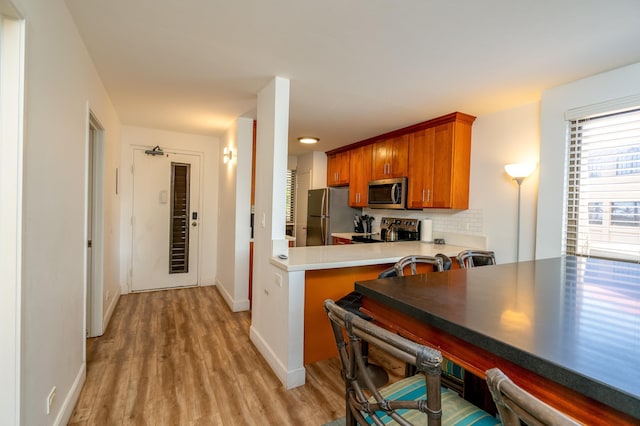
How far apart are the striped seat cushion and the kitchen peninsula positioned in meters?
1.16

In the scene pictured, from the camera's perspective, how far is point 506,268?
1.82 metres

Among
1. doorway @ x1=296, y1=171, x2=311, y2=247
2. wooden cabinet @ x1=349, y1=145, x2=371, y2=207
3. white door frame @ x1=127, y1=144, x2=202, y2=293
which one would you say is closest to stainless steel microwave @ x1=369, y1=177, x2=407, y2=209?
wooden cabinet @ x1=349, y1=145, x2=371, y2=207

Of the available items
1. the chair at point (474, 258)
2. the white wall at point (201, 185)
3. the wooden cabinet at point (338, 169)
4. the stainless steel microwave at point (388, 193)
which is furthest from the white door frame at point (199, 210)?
the chair at point (474, 258)

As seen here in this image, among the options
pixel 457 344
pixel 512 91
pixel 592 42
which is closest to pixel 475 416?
pixel 457 344

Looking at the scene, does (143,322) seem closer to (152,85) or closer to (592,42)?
(152,85)

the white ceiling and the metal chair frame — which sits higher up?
the white ceiling

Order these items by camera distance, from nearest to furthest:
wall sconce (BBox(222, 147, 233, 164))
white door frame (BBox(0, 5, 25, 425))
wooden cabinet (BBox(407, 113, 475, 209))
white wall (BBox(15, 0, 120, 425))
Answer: white door frame (BBox(0, 5, 25, 425)) → white wall (BBox(15, 0, 120, 425)) → wooden cabinet (BBox(407, 113, 475, 209)) → wall sconce (BBox(222, 147, 233, 164))

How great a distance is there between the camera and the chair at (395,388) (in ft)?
2.47

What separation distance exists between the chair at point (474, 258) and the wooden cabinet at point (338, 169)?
2866 mm

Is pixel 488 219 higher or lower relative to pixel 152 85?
lower

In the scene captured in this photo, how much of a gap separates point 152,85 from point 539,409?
10.7 feet

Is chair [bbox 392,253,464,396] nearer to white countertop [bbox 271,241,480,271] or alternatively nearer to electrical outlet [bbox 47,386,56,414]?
white countertop [bbox 271,241,480,271]

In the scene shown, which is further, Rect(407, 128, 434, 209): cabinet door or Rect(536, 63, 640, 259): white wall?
Rect(407, 128, 434, 209): cabinet door

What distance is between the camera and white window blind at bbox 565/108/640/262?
226cm
